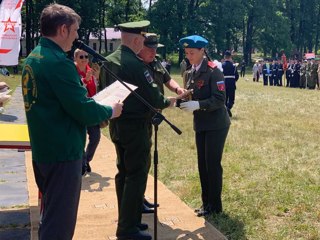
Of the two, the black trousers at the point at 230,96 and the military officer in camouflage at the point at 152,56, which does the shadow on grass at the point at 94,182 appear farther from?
the black trousers at the point at 230,96

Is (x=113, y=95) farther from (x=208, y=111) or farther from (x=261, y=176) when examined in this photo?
(x=261, y=176)

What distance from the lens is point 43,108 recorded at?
2869 mm

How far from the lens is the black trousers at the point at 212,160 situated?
4910 mm

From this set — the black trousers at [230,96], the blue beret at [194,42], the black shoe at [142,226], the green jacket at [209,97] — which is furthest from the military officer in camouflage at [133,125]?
the black trousers at [230,96]

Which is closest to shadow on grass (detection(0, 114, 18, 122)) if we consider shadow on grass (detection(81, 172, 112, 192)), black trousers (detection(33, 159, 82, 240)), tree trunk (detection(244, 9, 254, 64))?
shadow on grass (detection(81, 172, 112, 192))

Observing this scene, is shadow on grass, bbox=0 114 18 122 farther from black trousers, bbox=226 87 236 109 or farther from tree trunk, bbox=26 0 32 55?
tree trunk, bbox=26 0 32 55

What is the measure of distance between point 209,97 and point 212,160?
0.68 meters

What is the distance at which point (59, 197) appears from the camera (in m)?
2.97

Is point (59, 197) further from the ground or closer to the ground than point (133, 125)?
closer to the ground

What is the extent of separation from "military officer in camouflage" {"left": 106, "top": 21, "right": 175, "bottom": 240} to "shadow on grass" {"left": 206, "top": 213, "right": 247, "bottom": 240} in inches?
A: 32.9

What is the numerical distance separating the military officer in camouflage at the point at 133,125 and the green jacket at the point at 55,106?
95 cm

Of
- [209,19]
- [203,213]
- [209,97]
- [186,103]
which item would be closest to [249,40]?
[209,19]

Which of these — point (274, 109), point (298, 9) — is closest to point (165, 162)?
point (274, 109)

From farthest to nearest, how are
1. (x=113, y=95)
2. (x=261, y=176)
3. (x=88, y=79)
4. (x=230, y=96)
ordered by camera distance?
(x=230, y=96), (x=261, y=176), (x=88, y=79), (x=113, y=95)
